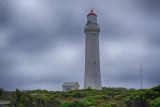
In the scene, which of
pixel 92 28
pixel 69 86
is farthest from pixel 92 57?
pixel 69 86

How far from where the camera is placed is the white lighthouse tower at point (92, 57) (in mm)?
28156

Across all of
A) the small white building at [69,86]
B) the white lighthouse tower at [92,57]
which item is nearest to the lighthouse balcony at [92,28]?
the white lighthouse tower at [92,57]

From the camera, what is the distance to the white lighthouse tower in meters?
28.2

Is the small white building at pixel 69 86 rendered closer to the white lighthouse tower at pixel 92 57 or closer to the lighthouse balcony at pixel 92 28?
the white lighthouse tower at pixel 92 57

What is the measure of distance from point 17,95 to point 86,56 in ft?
56.0

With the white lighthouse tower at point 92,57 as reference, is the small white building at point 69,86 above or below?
below

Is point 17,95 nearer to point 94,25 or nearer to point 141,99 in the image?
point 141,99

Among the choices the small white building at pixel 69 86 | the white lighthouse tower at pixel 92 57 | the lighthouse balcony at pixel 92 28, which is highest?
the lighthouse balcony at pixel 92 28

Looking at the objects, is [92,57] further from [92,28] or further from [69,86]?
[69,86]

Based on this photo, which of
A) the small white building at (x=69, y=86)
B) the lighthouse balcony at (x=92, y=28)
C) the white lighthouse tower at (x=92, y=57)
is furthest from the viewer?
the small white building at (x=69, y=86)

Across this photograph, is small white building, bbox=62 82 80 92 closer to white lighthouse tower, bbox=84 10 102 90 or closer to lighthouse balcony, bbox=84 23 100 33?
white lighthouse tower, bbox=84 10 102 90

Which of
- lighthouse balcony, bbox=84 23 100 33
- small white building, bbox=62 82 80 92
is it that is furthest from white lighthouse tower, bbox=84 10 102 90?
small white building, bbox=62 82 80 92

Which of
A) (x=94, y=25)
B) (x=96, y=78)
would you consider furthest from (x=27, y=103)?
(x=94, y=25)

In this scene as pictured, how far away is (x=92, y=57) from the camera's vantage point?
2853 cm
